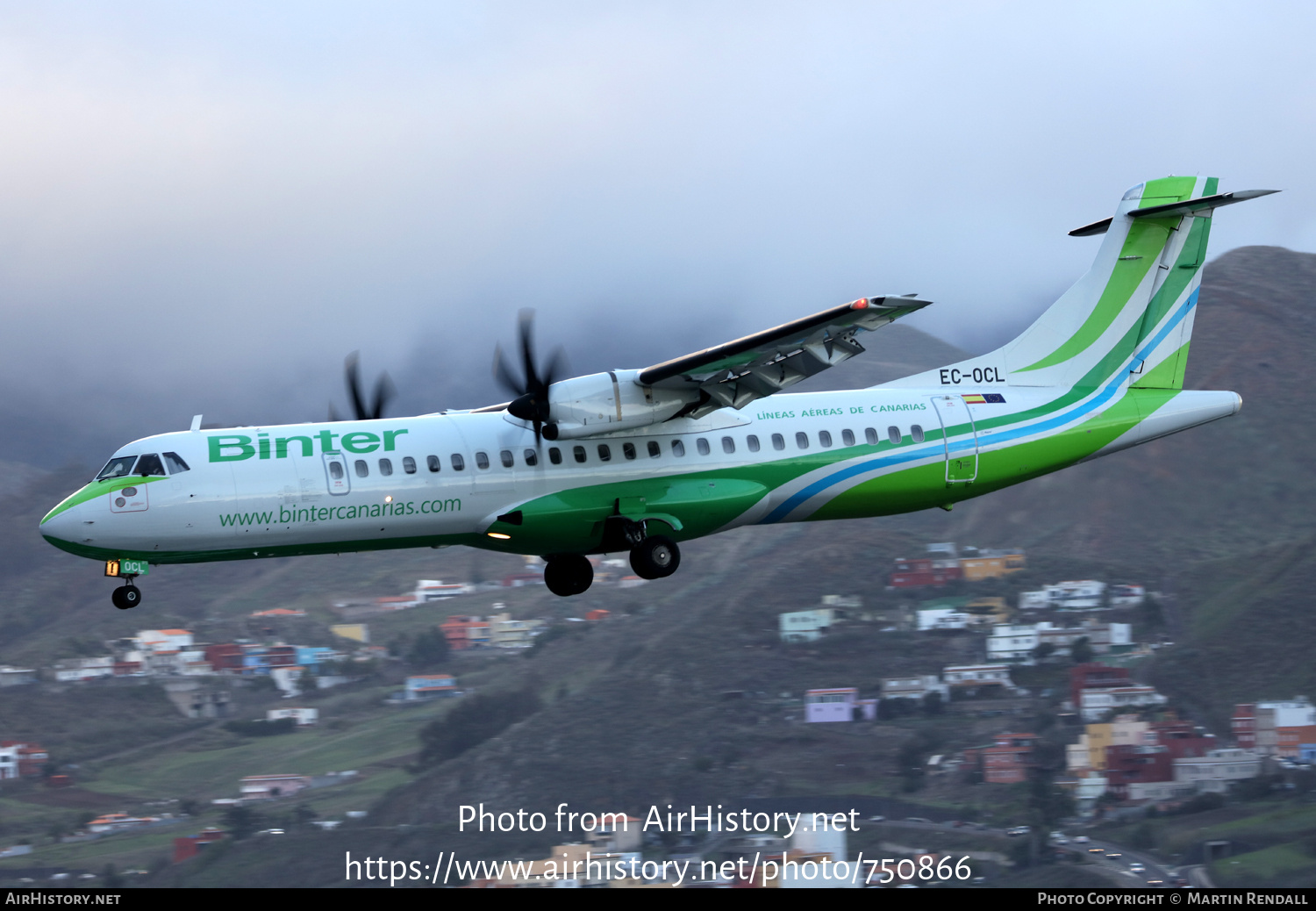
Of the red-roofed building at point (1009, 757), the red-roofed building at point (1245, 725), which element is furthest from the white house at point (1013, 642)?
the red-roofed building at point (1245, 725)

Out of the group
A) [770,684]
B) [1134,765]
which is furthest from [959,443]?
[770,684]

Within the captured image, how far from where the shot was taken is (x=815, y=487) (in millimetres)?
27453

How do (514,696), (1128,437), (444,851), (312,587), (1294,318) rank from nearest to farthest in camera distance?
(1128,437) < (444,851) < (1294,318) < (514,696) < (312,587)

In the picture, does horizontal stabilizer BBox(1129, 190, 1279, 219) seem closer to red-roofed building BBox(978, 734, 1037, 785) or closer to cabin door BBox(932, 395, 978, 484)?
cabin door BBox(932, 395, 978, 484)

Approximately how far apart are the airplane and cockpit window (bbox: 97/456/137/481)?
0.10 feet

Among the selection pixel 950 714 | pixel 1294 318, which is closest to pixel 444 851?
pixel 950 714

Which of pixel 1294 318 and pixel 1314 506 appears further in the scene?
pixel 1294 318

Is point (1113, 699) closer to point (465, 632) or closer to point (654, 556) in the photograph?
point (465, 632)

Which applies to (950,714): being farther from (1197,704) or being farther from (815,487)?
(815,487)

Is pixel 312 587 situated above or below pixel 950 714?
above

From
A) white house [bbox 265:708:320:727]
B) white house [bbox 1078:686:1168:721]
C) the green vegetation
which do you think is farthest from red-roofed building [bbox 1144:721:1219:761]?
white house [bbox 265:708:320:727]

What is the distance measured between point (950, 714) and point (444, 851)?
3578 cm

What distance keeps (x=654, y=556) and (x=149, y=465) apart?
29.8 feet

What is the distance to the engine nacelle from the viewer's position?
982 inches
